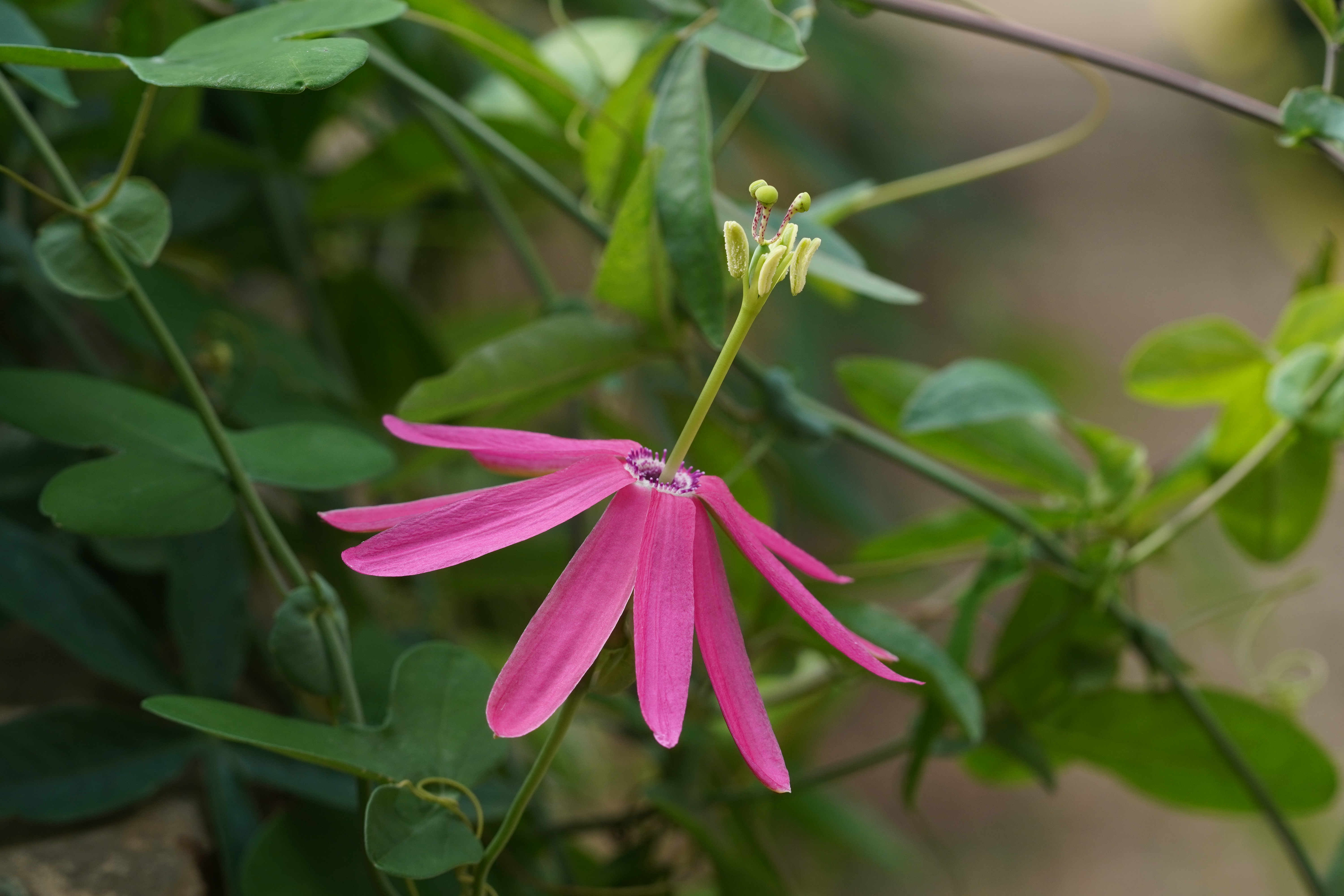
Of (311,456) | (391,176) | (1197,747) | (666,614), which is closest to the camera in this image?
(666,614)

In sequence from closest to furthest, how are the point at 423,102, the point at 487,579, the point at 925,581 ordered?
the point at 423,102
the point at 487,579
the point at 925,581

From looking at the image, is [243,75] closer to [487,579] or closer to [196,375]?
[196,375]

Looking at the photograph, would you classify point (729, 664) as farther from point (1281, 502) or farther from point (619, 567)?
point (1281, 502)

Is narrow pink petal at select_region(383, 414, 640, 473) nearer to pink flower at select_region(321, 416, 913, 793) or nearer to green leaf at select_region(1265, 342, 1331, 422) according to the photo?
pink flower at select_region(321, 416, 913, 793)

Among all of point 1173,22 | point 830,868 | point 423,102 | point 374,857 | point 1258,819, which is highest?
point 1173,22

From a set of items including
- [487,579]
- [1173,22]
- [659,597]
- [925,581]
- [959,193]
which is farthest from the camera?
[1173,22]

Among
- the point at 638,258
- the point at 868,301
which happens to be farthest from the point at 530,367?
the point at 868,301

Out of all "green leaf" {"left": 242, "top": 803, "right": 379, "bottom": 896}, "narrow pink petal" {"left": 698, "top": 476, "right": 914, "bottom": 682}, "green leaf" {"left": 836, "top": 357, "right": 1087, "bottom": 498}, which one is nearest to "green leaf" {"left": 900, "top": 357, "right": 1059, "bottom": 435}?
"green leaf" {"left": 836, "top": 357, "right": 1087, "bottom": 498}

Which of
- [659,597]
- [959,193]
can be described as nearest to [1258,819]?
[959,193]
